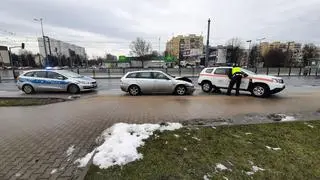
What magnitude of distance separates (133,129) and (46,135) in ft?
6.95

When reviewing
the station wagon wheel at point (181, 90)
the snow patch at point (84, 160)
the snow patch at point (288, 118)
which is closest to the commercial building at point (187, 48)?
the station wagon wheel at point (181, 90)

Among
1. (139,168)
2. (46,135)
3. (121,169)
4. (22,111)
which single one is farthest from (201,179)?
(22,111)

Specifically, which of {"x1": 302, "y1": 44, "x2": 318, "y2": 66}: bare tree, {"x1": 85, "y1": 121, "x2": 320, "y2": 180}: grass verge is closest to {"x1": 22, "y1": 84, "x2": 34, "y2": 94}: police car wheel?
{"x1": 85, "y1": 121, "x2": 320, "y2": 180}: grass verge

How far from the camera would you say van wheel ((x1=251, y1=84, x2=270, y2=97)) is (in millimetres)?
10438

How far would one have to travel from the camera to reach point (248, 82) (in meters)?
10.9

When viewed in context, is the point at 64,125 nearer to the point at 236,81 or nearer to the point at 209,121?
the point at 209,121

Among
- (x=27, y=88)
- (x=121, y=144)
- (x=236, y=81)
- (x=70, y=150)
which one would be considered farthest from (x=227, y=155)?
(x=27, y=88)

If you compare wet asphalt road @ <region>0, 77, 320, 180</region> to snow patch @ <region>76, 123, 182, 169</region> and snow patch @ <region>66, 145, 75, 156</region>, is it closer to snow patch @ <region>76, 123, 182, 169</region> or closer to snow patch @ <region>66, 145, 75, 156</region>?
snow patch @ <region>66, 145, 75, 156</region>

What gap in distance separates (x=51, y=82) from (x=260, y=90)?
11886 mm

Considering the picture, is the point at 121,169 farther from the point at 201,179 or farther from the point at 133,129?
the point at 133,129

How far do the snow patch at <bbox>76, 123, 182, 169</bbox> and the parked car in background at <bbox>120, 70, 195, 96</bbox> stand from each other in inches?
248

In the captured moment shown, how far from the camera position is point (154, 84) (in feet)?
37.6

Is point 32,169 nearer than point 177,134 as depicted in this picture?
Yes

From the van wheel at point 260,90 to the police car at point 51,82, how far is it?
9677mm
